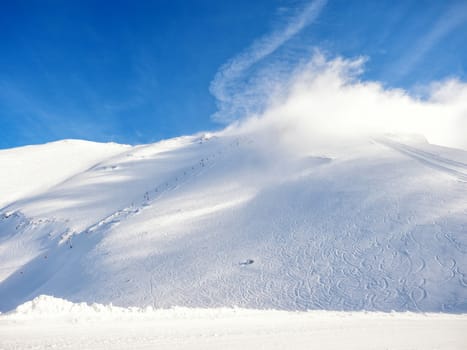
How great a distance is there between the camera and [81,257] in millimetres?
21000

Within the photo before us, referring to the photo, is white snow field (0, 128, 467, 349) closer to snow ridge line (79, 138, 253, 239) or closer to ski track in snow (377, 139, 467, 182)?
ski track in snow (377, 139, 467, 182)

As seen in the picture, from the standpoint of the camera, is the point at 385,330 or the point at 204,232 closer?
the point at 385,330

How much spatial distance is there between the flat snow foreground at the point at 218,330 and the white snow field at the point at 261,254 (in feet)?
0.21

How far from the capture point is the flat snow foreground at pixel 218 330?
289 inches

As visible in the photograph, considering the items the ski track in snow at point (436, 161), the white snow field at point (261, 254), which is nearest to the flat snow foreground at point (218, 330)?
the white snow field at point (261, 254)

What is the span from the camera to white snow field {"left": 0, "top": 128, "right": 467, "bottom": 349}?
28.3ft

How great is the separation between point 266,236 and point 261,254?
2.04m

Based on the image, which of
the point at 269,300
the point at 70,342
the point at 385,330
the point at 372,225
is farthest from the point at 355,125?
the point at 70,342

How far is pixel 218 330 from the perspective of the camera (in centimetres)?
841

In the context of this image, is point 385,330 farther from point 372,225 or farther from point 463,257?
point 372,225

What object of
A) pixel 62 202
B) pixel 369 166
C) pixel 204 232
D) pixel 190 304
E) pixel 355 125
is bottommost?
pixel 190 304

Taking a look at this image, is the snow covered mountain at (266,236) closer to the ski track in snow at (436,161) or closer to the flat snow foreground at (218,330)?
the ski track in snow at (436,161)

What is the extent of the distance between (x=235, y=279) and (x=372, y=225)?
832 centimetres

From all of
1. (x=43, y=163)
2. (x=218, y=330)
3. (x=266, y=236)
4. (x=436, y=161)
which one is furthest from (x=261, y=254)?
(x=43, y=163)
